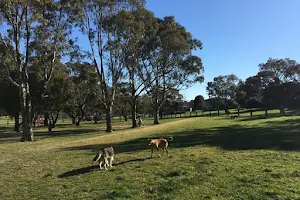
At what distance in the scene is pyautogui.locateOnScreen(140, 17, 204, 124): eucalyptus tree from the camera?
46.2 metres

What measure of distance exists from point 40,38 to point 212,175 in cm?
2512

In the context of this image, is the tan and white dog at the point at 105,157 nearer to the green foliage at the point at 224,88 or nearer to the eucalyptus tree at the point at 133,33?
the eucalyptus tree at the point at 133,33

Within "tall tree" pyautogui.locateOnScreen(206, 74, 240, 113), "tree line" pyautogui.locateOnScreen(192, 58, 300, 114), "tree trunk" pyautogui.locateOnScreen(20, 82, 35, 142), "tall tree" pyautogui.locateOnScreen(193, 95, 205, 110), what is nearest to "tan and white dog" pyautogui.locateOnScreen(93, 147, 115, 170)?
"tree trunk" pyautogui.locateOnScreen(20, 82, 35, 142)

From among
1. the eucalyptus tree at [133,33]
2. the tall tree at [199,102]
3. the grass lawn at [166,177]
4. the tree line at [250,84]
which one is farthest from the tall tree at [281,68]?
the grass lawn at [166,177]

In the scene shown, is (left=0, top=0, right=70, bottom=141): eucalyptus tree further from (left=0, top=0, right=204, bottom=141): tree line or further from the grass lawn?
the grass lawn

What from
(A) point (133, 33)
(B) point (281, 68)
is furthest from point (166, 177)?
(B) point (281, 68)

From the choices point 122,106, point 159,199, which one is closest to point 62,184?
point 159,199

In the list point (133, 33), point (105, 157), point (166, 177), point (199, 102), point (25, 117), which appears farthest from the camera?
point (199, 102)

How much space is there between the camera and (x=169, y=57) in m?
49.3

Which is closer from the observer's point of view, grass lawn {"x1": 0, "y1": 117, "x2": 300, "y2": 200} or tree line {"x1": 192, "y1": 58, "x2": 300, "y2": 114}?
grass lawn {"x1": 0, "y1": 117, "x2": 300, "y2": 200}

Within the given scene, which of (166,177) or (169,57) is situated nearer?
(166,177)

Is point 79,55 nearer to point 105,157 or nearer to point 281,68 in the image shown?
point 105,157

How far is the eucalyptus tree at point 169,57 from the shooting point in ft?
152

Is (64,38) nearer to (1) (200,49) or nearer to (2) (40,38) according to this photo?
(2) (40,38)
